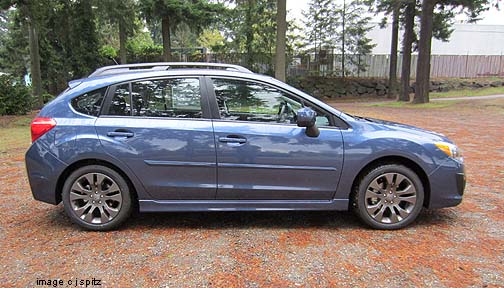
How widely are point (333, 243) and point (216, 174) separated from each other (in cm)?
133

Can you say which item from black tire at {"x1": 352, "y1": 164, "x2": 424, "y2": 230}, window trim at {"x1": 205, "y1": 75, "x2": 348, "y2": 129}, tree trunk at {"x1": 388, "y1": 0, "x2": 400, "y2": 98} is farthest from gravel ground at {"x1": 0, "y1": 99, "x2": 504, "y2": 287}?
tree trunk at {"x1": 388, "y1": 0, "x2": 400, "y2": 98}

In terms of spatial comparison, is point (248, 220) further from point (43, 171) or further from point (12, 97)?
point (12, 97)

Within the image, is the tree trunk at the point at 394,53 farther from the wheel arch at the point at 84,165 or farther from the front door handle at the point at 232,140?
the wheel arch at the point at 84,165

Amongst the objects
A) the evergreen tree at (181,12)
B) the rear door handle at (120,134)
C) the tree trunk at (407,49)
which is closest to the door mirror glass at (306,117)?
the rear door handle at (120,134)

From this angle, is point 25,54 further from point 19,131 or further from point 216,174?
point 216,174

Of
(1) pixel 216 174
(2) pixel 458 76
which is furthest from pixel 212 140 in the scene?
(2) pixel 458 76

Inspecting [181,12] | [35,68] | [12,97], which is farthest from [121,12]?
[12,97]

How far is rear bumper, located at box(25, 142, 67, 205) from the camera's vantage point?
156 inches

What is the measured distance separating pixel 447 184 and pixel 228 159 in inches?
89.6

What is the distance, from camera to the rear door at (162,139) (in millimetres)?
3939

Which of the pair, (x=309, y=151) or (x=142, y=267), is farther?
(x=309, y=151)

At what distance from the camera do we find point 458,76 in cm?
3441

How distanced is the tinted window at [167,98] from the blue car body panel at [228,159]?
0.13 m

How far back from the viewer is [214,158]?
3.95 m
